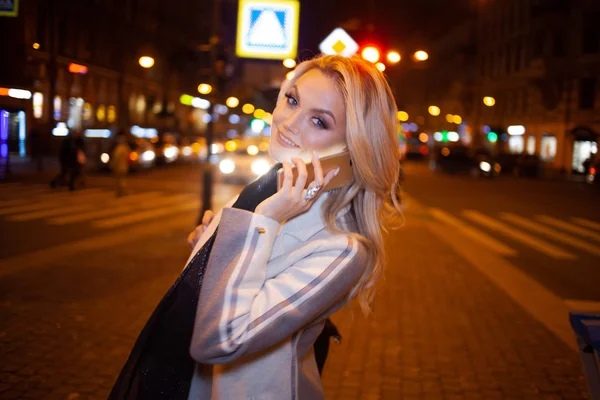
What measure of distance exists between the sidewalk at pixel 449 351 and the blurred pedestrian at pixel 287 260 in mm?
2340

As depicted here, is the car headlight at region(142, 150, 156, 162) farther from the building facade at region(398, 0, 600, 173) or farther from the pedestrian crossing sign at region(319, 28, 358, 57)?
the pedestrian crossing sign at region(319, 28, 358, 57)

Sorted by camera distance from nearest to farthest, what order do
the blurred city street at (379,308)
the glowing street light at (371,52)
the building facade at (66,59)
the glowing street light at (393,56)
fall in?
1. the building facade at (66,59)
2. the blurred city street at (379,308)
3. the glowing street light at (371,52)
4. the glowing street light at (393,56)

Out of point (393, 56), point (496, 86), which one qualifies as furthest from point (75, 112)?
point (496, 86)

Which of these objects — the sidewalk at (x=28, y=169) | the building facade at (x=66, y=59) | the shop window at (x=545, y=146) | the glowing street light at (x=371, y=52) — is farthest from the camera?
the shop window at (x=545, y=146)

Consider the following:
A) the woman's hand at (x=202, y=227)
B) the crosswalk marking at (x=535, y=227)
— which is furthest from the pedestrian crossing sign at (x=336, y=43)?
the woman's hand at (x=202, y=227)

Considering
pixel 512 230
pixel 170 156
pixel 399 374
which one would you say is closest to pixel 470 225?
pixel 512 230

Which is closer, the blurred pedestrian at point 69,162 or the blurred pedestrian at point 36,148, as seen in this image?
the blurred pedestrian at point 36,148

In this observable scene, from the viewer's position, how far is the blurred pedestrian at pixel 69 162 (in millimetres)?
3008

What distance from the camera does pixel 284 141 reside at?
6.18 feet

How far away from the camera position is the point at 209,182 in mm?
11930

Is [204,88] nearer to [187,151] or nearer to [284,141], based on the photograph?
[284,141]

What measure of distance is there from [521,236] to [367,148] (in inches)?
468

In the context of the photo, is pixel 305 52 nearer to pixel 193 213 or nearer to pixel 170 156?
pixel 193 213

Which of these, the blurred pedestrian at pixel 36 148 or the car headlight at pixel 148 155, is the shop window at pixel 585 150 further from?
the car headlight at pixel 148 155
